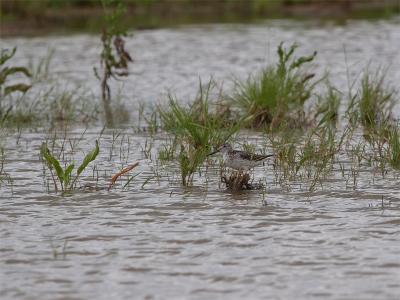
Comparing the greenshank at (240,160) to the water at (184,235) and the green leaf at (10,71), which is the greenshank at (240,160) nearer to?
the water at (184,235)

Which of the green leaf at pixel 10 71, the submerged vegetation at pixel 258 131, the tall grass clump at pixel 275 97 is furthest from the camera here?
the green leaf at pixel 10 71

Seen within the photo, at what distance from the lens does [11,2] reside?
25.0 metres

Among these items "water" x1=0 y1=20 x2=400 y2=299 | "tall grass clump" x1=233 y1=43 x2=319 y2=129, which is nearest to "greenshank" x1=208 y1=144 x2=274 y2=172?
"water" x1=0 y1=20 x2=400 y2=299

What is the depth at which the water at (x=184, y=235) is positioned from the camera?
5902 mm

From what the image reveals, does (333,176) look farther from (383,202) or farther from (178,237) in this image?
(178,237)

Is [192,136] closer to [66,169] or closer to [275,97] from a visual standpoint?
[66,169]

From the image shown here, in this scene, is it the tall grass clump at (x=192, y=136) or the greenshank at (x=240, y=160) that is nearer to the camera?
the greenshank at (x=240, y=160)

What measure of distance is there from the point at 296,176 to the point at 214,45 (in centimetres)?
1179

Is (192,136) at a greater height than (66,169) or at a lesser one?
greater

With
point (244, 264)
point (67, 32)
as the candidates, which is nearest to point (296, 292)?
point (244, 264)

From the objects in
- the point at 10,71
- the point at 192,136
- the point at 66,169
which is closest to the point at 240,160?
the point at 192,136

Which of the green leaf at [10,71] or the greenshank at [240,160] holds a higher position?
the green leaf at [10,71]

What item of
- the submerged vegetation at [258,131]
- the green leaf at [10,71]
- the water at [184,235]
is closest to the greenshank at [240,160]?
the submerged vegetation at [258,131]

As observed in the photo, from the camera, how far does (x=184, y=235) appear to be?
704cm
